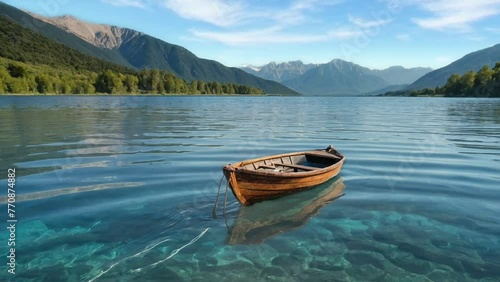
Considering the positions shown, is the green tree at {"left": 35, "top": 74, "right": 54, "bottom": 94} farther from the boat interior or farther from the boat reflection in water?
the boat reflection in water

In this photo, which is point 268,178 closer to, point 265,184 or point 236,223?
point 265,184

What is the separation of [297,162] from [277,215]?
7079 millimetres

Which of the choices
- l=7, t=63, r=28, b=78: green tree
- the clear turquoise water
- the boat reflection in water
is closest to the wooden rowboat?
the boat reflection in water

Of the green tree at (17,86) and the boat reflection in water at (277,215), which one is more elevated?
the green tree at (17,86)

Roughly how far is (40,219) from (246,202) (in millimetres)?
7792

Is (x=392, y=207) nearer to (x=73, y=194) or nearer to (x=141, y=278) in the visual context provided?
(x=141, y=278)

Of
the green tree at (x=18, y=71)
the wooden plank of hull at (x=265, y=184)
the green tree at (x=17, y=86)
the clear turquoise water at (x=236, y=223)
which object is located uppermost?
the green tree at (x=18, y=71)

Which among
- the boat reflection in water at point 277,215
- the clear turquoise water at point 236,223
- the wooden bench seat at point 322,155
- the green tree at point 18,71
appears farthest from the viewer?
the green tree at point 18,71

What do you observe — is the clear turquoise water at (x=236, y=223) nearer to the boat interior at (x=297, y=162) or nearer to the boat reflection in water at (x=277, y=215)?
the boat reflection in water at (x=277, y=215)

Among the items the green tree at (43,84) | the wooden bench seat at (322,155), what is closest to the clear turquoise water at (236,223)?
the wooden bench seat at (322,155)

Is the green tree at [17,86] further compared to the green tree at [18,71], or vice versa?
the green tree at [18,71]

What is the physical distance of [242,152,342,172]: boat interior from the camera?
703 inches

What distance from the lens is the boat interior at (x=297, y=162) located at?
703 inches

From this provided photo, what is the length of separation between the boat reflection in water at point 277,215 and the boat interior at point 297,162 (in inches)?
61.4
